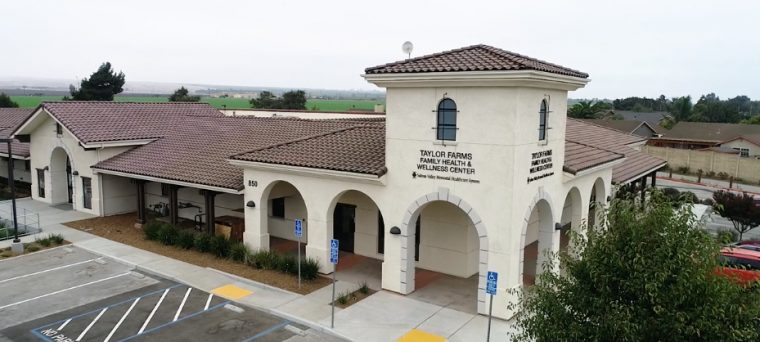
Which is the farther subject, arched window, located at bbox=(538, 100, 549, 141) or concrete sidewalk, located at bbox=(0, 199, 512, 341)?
arched window, located at bbox=(538, 100, 549, 141)

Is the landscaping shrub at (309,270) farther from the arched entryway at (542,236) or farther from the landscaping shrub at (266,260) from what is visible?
the arched entryway at (542,236)

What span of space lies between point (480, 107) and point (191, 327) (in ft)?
31.1

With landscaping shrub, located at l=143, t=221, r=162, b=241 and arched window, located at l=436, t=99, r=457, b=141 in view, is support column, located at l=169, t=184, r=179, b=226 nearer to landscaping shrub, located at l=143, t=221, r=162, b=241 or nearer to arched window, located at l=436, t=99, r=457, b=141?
landscaping shrub, located at l=143, t=221, r=162, b=241

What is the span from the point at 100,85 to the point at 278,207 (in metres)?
63.0

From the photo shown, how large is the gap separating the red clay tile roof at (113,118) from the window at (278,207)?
371 inches

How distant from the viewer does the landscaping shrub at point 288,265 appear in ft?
59.7

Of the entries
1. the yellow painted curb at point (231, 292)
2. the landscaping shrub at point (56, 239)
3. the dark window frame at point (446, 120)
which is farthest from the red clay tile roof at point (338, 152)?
the landscaping shrub at point (56, 239)

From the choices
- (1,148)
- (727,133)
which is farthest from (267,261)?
(727,133)

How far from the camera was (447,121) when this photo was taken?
15461 mm

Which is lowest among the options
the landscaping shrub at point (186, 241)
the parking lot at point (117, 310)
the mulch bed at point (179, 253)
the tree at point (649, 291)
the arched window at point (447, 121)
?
the parking lot at point (117, 310)

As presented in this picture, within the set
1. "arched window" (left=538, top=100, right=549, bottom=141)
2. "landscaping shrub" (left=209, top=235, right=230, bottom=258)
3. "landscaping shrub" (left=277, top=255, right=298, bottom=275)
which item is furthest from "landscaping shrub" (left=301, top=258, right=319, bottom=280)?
"arched window" (left=538, top=100, right=549, bottom=141)

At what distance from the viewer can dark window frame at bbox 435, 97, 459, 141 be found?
50.3 feet

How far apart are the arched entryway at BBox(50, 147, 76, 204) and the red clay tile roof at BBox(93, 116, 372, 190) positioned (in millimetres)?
4771

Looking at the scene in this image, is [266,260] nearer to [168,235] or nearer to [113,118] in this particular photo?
[168,235]
